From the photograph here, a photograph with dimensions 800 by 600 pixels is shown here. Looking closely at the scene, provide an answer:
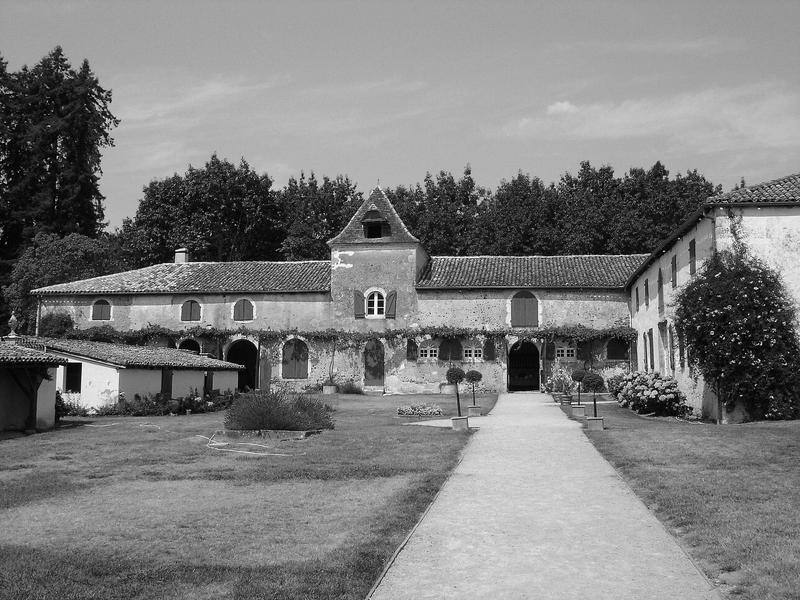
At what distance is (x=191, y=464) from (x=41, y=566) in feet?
23.3

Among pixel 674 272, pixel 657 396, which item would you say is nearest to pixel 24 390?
pixel 657 396

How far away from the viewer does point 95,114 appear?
55000 mm

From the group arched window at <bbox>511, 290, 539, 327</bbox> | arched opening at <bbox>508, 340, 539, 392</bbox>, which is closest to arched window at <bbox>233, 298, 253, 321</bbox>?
arched window at <bbox>511, 290, 539, 327</bbox>

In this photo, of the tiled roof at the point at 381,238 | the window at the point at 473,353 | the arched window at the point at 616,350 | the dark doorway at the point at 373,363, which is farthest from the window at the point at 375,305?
the arched window at the point at 616,350

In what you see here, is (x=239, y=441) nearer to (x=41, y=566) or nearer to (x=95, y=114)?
(x=41, y=566)

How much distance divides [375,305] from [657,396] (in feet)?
62.2

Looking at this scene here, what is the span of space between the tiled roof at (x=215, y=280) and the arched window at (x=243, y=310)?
0.63m

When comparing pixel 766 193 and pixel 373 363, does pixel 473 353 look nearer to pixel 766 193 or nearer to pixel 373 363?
pixel 373 363

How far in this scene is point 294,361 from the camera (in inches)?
1586

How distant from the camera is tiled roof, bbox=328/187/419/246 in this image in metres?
40.5

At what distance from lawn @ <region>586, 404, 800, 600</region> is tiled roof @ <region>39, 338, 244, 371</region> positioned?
16397 millimetres

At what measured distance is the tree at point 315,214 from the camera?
5559 centimetres

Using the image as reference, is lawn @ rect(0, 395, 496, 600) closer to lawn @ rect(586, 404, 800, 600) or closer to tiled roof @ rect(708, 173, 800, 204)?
lawn @ rect(586, 404, 800, 600)

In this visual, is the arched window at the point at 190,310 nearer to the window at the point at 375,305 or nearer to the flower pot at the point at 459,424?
the window at the point at 375,305
